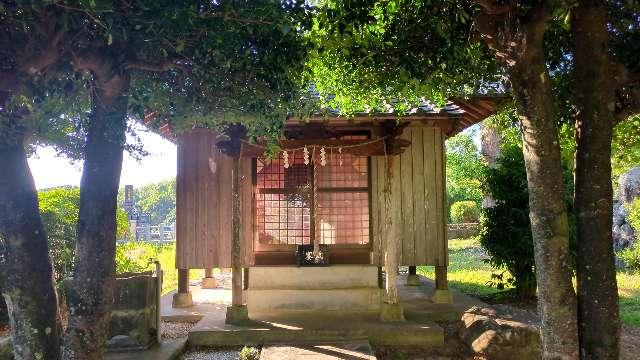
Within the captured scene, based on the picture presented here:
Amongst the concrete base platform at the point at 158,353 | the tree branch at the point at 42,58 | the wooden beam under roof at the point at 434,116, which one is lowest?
the concrete base platform at the point at 158,353

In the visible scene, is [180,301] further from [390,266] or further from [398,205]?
[398,205]

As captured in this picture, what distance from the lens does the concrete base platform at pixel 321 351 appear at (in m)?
6.55

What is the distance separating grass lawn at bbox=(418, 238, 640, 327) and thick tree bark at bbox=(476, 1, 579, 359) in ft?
20.5

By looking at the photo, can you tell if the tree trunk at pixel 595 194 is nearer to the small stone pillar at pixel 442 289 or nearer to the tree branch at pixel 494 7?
the tree branch at pixel 494 7

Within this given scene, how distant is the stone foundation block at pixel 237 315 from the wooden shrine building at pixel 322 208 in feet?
0.06

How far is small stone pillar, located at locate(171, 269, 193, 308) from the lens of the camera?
962cm

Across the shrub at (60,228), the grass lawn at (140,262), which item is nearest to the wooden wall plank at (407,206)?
the grass lawn at (140,262)

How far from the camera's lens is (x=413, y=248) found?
31.1 ft

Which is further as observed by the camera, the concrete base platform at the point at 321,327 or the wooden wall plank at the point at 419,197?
the wooden wall plank at the point at 419,197

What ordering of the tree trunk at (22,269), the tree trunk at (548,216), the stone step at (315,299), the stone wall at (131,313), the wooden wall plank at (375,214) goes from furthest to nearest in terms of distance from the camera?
the wooden wall plank at (375,214) < the stone step at (315,299) < the stone wall at (131,313) < the tree trunk at (548,216) < the tree trunk at (22,269)

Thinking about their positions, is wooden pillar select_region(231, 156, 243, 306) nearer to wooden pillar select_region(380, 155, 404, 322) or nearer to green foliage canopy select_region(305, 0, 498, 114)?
wooden pillar select_region(380, 155, 404, 322)

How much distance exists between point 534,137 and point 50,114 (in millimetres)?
4800

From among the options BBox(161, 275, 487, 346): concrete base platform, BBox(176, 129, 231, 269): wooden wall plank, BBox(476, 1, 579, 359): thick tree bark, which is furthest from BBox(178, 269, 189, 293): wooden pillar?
BBox(476, 1, 579, 359): thick tree bark

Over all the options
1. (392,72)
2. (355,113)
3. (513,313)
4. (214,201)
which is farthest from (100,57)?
(513,313)
